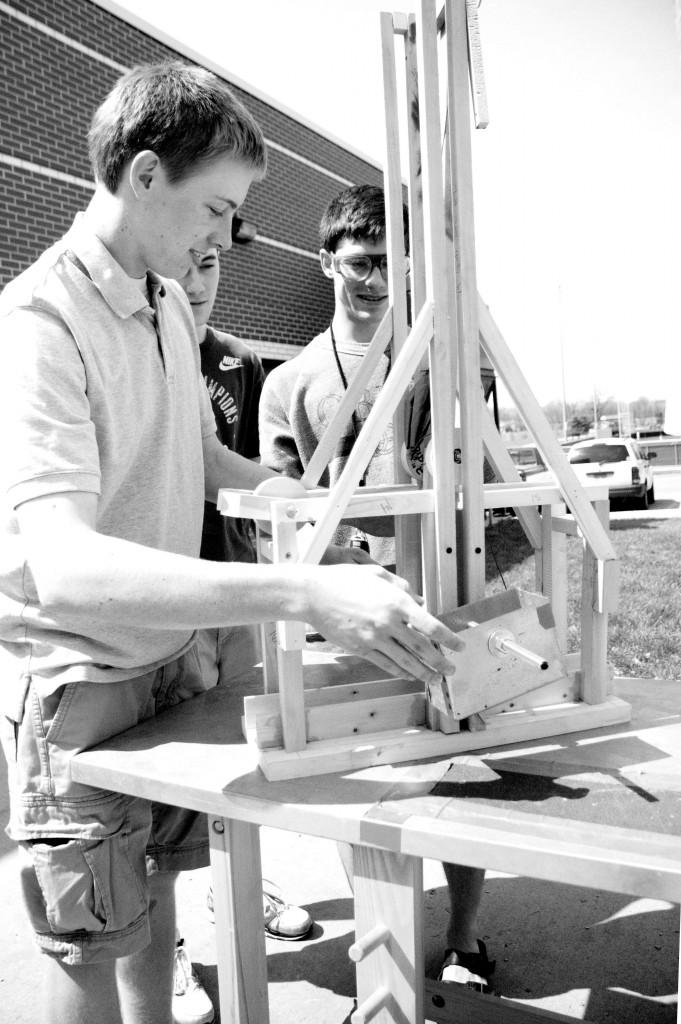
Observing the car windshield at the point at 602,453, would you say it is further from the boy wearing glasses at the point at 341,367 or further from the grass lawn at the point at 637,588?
the boy wearing glasses at the point at 341,367

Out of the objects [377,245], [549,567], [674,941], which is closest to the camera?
[549,567]

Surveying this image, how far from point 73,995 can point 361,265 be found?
6.54ft

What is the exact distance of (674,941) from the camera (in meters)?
2.21

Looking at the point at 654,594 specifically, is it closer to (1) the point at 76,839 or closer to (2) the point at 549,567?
(2) the point at 549,567

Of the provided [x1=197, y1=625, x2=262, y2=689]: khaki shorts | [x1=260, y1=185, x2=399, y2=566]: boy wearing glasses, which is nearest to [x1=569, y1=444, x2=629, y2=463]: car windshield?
[x1=260, y1=185, x2=399, y2=566]: boy wearing glasses

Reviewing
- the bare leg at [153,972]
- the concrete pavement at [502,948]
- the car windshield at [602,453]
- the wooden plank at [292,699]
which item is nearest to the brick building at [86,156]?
the concrete pavement at [502,948]

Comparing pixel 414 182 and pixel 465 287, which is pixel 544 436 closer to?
pixel 465 287

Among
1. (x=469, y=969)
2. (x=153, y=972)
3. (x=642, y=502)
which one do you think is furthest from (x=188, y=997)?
(x=642, y=502)

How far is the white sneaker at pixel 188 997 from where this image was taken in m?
1.97

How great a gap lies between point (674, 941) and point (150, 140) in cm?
236

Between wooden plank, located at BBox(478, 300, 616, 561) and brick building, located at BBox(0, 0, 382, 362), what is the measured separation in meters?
7.20

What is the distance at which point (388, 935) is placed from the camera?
1.17m

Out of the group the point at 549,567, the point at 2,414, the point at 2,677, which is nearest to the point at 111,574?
the point at 2,414

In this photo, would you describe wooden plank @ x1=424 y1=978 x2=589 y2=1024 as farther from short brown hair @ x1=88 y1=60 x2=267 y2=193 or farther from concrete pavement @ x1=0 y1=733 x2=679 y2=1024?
short brown hair @ x1=88 y1=60 x2=267 y2=193
